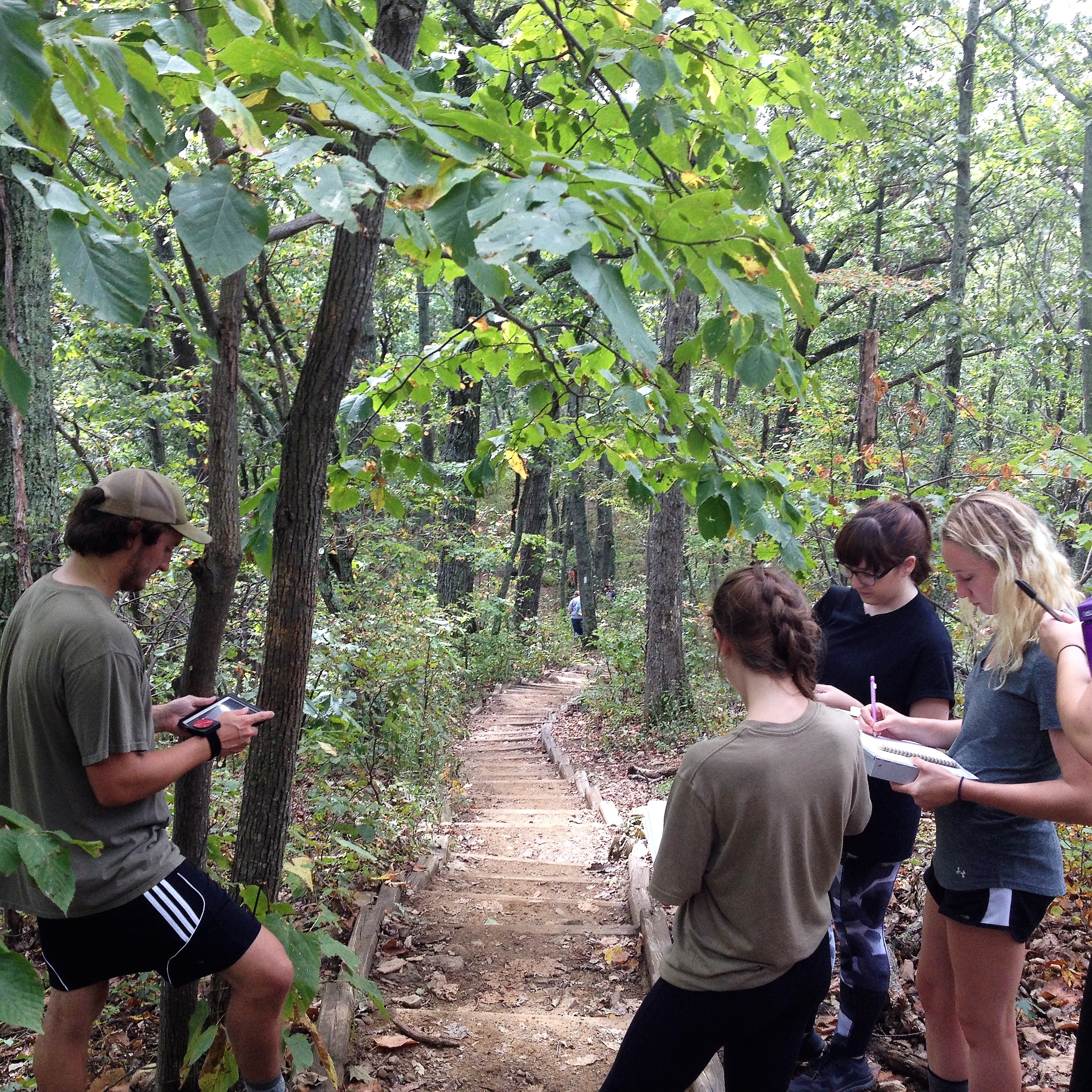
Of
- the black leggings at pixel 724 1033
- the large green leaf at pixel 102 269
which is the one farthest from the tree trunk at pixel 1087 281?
the large green leaf at pixel 102 269

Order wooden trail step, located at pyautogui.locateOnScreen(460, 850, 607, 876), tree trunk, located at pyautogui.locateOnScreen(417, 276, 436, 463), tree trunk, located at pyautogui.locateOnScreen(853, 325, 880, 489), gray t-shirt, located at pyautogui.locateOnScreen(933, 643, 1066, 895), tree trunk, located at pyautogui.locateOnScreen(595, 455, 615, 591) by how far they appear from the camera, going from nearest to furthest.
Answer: gray t-shirt, located at pyautogui.locateOnScreen(933, 643, 1066, 895) → tree trunk, located at pyautogui.locateOnScreen(853, 325, 880, 489) → wooden trail step, located at pyautogui.locateOnScreen(460, 850, 607, 876) → tree trunk, located at pyautogui.locateOnScreen(417, 276, 436, 463) → tree trunk, located at pyautogui.locateOnScreen(595, 455, 615, 591)

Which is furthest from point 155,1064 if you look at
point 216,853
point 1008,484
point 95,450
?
point 95,450

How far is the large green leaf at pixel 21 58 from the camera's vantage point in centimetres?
124

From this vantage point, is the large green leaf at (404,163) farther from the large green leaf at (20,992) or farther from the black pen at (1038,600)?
the black pen at (1038,600)

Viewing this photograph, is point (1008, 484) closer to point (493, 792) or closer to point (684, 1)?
point (684, 1)

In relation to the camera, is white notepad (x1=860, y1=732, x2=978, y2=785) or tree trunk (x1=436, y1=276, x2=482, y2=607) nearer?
white notepad (x1=860, y1=732, x2=978, y2=785)

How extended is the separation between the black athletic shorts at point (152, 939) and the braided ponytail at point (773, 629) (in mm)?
1691

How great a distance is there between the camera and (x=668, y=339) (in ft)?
32.8

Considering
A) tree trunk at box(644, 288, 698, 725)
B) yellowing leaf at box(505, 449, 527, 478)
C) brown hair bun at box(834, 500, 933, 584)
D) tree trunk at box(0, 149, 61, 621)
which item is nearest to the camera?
brown hair bun at box(834, 500, 933, 584)

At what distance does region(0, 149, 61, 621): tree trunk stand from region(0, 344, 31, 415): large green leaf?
2.81 meters

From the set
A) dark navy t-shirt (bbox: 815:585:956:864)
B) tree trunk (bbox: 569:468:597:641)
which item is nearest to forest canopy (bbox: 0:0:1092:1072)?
dark navy t-shirt (bbox: 815:585:956:864)

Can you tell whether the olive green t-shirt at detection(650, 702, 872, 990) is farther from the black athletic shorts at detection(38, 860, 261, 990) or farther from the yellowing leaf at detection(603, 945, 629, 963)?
the yellowing leaf at detection(603, 945, 629, 963)

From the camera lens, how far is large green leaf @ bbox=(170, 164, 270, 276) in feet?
4.86

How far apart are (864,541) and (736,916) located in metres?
1.47
